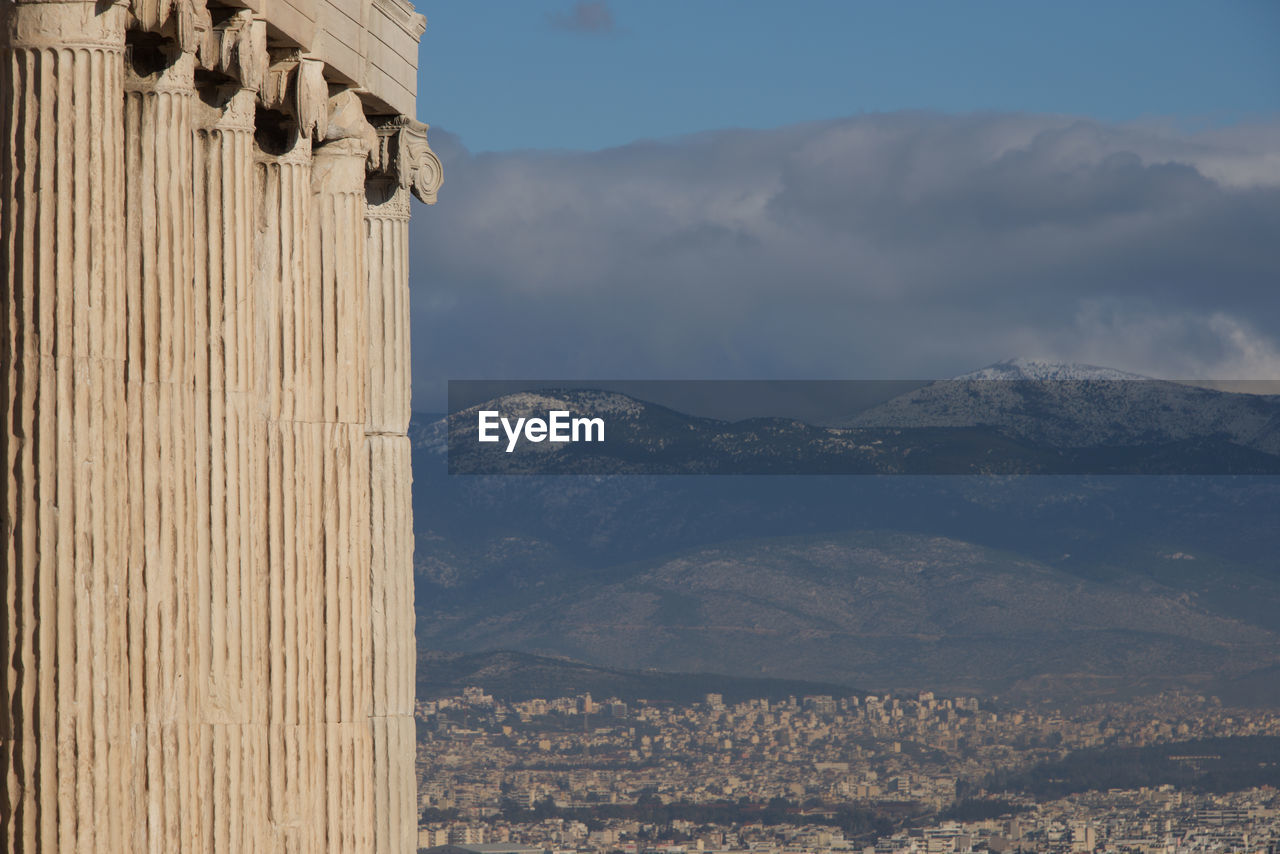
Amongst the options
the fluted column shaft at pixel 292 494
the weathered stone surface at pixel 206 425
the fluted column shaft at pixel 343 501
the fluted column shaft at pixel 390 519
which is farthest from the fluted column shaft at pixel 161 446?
the fluted column shaft at pixel 390 519

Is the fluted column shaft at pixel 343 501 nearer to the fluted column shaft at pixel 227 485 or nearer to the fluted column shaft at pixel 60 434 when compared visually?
the fluted column shaft at pixel 227 485

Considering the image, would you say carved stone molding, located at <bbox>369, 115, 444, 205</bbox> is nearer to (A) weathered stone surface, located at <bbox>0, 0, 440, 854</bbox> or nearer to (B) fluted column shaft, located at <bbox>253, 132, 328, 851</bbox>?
(A) weathered stone surface, located at <bbox>0, 0, 440, 854</bbox>

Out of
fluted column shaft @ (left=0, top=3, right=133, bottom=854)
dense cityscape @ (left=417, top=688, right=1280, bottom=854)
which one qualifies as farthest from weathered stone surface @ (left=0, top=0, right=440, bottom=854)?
dense cityscape @ (left=417, top=688, right=1280, bottom=854)

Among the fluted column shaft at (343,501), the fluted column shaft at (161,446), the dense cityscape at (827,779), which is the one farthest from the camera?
the dense cityscape at (827,779)

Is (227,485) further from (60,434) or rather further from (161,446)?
(60,434)

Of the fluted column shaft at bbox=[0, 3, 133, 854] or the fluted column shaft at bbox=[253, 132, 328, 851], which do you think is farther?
the fluted column shaft at bbox=[253, 132, 328, 851]
